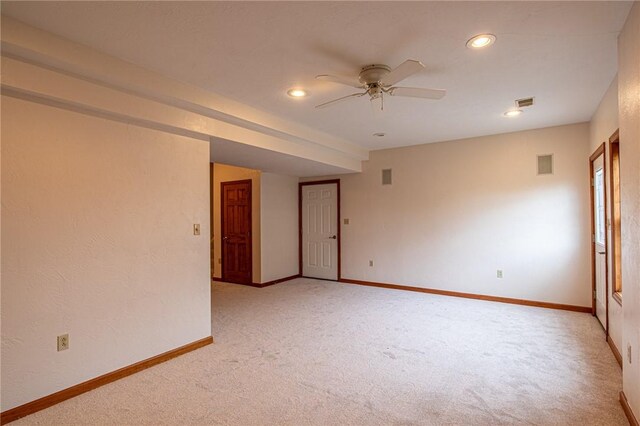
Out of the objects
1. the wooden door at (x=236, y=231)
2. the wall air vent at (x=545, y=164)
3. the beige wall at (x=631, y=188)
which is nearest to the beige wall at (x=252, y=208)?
the wooden door at (x=236, y=231)

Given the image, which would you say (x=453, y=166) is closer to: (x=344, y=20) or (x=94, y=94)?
(x=344, y=20)

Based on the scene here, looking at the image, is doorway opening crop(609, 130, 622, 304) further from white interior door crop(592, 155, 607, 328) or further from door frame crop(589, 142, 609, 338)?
white interior door crop(592, 155, 607, 328)

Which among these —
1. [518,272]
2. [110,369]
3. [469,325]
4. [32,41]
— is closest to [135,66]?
[32,41]

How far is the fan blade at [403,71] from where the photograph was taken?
2.27 metres

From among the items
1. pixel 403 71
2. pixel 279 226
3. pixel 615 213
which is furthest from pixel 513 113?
pixel 279 226

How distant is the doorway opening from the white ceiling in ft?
2.06

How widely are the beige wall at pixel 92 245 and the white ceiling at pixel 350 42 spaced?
2.25ft

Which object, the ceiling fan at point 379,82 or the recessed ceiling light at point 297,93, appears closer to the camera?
the ceiling fan at point 379,82

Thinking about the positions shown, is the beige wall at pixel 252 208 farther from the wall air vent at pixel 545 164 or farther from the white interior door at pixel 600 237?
the white interior door at pixel 600 237

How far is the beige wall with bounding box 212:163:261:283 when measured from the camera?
6309 millimetres

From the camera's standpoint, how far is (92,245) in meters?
2.63

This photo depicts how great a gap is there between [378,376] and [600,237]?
322 cm

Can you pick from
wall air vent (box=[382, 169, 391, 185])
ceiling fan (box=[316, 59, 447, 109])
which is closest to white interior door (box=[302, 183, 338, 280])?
wall air vent (box=[382, 169, 391, 185])

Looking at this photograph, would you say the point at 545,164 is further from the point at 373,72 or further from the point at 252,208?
the point at 252,208
